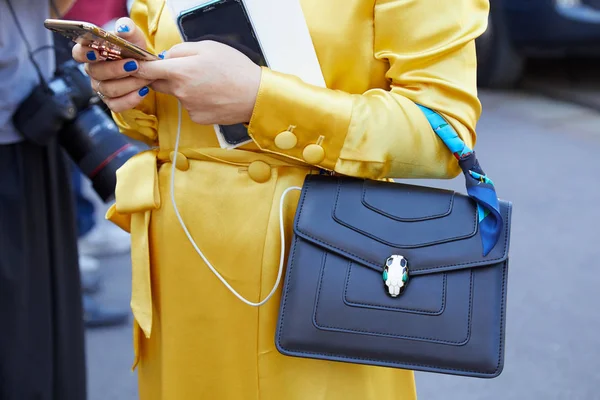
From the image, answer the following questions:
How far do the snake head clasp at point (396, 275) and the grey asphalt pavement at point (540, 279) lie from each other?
1.85 metres

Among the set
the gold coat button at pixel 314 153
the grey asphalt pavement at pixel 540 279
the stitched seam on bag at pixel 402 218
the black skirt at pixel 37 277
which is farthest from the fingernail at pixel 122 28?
the grey asphalt pavement at pixel 540 279

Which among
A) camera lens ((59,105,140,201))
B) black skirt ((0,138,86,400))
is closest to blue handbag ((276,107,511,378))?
camera lens ((59,105,140,201))

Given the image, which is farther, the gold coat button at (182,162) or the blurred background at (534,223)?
the blurred background at (534,223)

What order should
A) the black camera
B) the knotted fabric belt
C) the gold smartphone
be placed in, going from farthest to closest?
the black camera < the knotted fabric belt < the gold smartphone

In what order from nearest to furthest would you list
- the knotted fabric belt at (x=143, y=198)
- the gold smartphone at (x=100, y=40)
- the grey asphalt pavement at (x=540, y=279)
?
1. the gold smartphone at (x=100, y=40)
2. the knotted fabric belt at (x=143, y=198)
3. the grey asphalt pavement at (x=540, y=279)

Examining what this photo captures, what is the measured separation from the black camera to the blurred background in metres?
0.91

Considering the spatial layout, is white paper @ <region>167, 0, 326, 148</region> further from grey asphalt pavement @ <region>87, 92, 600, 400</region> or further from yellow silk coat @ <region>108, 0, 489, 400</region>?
grey asphalt pavement @ <region>87, 92, 600, 400</region>

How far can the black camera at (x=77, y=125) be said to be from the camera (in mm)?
1953

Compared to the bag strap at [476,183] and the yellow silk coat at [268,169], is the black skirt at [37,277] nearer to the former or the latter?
the yellow silk coat at [268,169]

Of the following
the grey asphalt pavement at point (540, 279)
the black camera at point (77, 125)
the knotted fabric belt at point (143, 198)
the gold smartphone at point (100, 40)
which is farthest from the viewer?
the grey asphalt pavement at point (540, 279)

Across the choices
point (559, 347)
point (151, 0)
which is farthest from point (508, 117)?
point (151, 0)

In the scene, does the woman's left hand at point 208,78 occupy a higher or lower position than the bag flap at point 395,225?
higher

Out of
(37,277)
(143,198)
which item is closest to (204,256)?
(143,198)

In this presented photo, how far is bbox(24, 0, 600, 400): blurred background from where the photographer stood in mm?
3033
